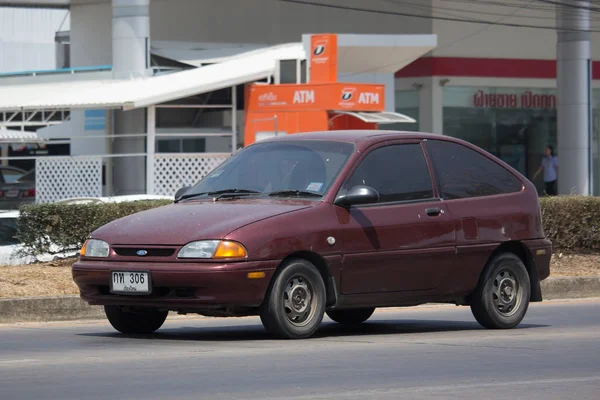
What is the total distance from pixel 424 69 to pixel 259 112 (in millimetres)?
12236

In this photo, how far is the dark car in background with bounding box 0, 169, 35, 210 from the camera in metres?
32.4

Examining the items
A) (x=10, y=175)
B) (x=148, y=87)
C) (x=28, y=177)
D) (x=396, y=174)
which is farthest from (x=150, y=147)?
(x=396, y=174)

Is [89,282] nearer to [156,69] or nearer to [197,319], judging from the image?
[197,319]

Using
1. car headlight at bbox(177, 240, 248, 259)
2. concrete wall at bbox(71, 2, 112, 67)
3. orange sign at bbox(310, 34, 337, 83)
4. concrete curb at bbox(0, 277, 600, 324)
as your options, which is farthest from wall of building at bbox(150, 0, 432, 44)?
car headlight at bbox(177, 240, 248, 259)

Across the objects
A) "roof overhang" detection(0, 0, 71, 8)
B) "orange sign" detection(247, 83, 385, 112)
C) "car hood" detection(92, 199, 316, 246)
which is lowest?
"car hood" detection(92, 199, 316, 246)

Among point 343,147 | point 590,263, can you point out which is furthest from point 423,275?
point 590,263

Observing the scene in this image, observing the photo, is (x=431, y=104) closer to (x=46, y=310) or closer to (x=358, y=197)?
(x=46, y=310)

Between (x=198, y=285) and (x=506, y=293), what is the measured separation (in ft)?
10.0

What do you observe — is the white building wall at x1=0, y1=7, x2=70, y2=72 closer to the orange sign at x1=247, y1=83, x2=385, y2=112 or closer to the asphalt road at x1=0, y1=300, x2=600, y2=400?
the orange sign at x1=247, y1=83, x2=385, y2=112

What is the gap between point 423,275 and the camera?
10.4 meters

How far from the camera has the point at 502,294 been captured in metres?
11.0

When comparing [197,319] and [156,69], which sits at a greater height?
[156,69]

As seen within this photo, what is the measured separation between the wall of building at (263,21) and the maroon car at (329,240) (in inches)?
1104

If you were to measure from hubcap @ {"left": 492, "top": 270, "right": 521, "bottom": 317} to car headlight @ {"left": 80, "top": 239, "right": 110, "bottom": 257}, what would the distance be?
330 centimetres
